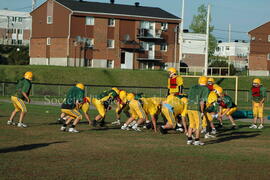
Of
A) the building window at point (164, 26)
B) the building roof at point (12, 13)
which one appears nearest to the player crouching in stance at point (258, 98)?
the building window at point (164, 26)

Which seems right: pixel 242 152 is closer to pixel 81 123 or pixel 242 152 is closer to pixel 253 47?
pixel 81 123

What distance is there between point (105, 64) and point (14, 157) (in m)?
56.2

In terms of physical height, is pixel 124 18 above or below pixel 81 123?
above

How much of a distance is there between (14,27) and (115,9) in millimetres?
47073

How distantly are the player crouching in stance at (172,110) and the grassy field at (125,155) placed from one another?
0.39 meters

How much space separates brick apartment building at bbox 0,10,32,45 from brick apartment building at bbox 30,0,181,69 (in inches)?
1483

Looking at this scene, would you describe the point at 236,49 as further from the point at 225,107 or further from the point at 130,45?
the point at 225,107

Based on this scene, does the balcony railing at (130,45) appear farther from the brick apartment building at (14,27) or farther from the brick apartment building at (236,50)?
the brick apartment building at (236,50)

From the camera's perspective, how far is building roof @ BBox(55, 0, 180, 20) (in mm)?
67625

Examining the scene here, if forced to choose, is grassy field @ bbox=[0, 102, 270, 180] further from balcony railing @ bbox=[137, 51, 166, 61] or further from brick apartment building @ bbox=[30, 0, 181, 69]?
balcony railing @ bbox=[137, 51, 166, 61]

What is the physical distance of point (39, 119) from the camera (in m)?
23.6

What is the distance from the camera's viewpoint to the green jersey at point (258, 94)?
2281 cm

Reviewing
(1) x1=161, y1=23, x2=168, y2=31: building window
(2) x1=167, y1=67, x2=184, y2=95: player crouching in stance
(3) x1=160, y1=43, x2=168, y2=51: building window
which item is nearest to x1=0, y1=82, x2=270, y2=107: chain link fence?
(2) x1=167, y1=67, x2=184, y2=95: player crouching in stance

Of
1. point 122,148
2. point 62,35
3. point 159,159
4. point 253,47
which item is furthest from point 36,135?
point 253,47
